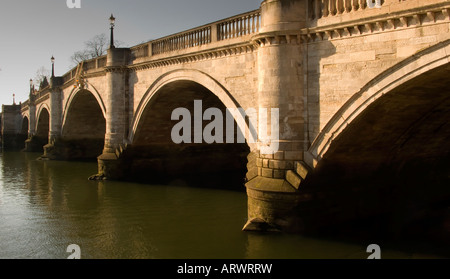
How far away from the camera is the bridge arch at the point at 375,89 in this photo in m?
7.13

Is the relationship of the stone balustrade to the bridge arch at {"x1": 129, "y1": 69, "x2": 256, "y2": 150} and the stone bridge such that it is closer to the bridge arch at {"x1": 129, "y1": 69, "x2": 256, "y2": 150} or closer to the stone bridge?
the stone bridge

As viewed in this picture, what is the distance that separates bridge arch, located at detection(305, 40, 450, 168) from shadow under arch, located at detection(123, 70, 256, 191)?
6.92 metres

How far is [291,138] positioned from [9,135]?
48503mm

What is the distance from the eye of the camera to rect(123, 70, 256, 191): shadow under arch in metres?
16.7

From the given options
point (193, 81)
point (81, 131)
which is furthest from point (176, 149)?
point (81, 131)

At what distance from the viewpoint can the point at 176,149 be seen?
19.6m

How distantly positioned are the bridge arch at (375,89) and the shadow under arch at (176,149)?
6924 millimetres

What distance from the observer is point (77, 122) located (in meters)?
28.3

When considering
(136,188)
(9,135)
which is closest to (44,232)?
(136,188)

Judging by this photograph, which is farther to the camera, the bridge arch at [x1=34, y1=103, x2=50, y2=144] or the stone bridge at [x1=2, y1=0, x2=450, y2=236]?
the bridge arch at [x1=34, y1=103, x2=50, y2=144]

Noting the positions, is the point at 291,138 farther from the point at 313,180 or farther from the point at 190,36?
the point at 190,36

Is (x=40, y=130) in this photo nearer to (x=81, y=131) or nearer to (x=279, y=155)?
(x=81, y=131)

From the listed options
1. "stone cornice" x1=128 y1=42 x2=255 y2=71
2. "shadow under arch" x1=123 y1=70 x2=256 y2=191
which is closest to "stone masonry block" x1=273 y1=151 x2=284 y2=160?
"stone cornice" x1=128 y1=42 x2=255 y2=71
